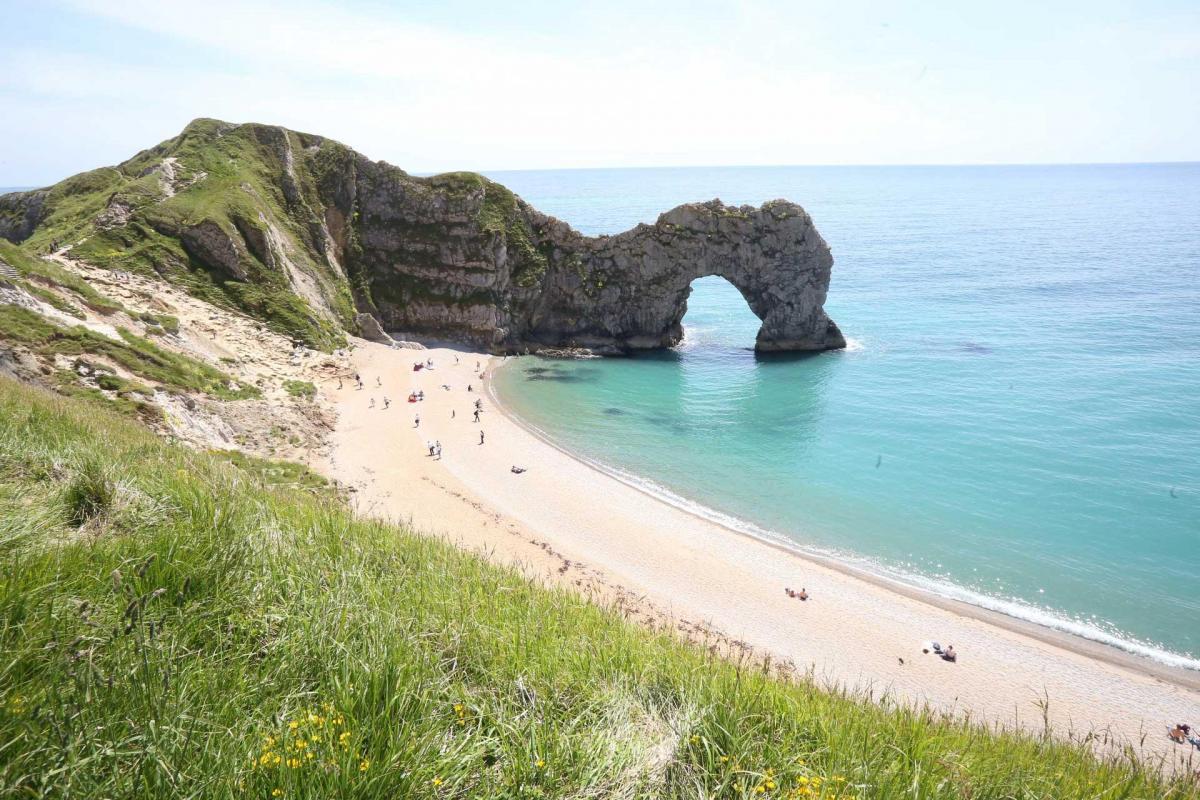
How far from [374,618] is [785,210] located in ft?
194

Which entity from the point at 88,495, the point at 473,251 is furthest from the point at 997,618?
the point at 473,251

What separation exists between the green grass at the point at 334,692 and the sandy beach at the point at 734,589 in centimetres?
656

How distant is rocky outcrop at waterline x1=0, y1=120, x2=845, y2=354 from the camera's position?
177ft

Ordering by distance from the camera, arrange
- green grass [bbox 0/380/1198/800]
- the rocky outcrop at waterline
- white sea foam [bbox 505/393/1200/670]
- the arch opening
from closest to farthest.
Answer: green grass [bbox 0/380/1198/800], white sea foam [bbox 505/393/1200/670], the rocky outcrop at waterline, the arch opening

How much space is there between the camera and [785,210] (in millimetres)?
57812

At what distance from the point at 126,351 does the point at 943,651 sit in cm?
3573

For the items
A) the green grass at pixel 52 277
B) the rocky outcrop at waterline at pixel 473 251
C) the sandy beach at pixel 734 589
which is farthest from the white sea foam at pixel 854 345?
the green grass at pixel 52 277

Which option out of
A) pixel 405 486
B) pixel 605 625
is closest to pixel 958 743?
pixel 605 625

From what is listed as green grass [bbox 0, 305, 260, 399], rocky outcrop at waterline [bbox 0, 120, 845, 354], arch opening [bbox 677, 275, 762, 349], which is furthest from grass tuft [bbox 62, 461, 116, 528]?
arch opening [bbox 677, 275, 762, 349]

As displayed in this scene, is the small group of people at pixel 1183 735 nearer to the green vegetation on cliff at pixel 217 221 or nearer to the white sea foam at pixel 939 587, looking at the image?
the white sea foam at pixel 939 587

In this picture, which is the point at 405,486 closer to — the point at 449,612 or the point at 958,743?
the point at 449,612

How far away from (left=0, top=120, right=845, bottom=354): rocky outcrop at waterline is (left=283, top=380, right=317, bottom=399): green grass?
525 inches

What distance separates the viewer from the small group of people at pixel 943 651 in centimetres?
2122

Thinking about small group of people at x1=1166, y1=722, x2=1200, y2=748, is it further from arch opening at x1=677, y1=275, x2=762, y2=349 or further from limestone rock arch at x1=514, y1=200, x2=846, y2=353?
arch opening at x1=677, y1=275, x2=762, y2=349
